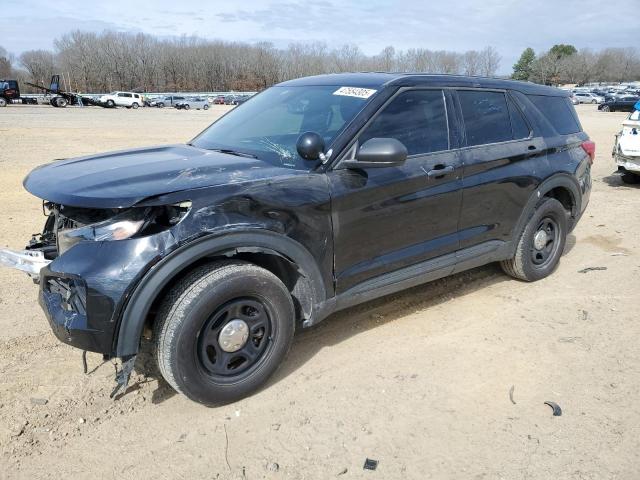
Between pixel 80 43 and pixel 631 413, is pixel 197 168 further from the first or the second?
pixel 80 43

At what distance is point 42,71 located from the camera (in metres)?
107

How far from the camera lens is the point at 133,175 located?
2953 mm

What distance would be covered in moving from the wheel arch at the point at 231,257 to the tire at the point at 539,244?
231 centimetres

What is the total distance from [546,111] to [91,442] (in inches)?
179

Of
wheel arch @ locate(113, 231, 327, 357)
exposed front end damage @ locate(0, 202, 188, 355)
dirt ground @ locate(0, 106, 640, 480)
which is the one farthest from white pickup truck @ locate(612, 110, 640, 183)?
exposed front end damage @ locate(0, 202, 188, 355)

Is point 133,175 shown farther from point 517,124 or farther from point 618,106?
point 618,106

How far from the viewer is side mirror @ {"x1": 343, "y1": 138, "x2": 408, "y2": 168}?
3188 mm

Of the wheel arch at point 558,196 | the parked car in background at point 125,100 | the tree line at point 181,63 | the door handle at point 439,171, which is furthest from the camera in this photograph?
the tree line at point 181,63

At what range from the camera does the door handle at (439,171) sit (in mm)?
3744

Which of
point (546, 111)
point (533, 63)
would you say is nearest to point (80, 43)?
point (533, 63)

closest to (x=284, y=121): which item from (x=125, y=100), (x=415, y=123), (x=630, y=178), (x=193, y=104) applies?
(x=415, y=123)

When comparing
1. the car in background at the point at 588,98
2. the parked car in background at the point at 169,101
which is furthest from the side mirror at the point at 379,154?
the car in background at the point at 588,98

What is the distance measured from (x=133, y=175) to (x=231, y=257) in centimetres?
71

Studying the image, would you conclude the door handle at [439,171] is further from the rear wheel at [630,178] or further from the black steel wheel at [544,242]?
the rear wheel at [630,178]
